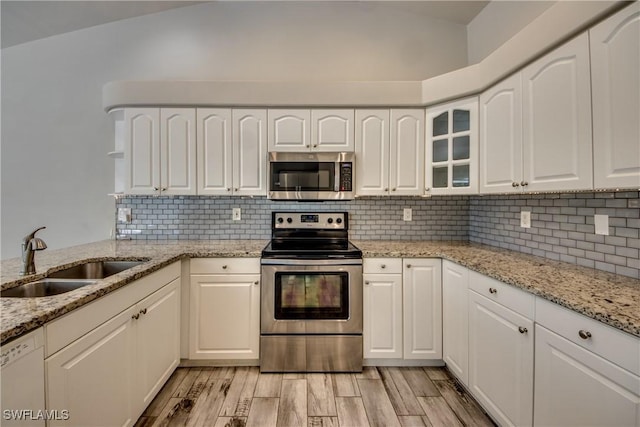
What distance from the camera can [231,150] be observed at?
Answer: 2488mm

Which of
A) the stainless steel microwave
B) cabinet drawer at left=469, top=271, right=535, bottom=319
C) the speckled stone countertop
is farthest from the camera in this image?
the stainless steel microwave

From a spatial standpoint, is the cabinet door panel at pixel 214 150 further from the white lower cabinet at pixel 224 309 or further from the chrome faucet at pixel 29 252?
the chrome faucet at pixel 29 252

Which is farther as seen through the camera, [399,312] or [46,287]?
[399,312]

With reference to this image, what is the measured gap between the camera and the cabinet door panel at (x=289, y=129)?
248cm

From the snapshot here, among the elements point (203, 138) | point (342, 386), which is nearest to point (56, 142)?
point (203, 138)

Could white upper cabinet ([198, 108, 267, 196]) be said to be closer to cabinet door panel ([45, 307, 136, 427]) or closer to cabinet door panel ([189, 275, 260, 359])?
cabinet door panel ([189, 275, 260, 359])

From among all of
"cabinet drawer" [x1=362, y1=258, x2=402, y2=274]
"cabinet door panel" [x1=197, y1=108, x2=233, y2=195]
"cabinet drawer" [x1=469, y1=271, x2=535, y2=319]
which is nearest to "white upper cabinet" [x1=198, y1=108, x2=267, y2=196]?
"cabinet door panel" [x1=197, y1=108, x2=233, y2=195]

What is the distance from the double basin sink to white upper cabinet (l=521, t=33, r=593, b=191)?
95.1 inches

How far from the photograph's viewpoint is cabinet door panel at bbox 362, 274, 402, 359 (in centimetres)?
219

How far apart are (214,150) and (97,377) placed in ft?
5.86

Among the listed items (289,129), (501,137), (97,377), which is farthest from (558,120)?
(97,377)

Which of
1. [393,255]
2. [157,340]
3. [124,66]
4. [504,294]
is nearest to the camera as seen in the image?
[504,294]

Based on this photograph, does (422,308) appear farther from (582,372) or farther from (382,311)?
(582,372)

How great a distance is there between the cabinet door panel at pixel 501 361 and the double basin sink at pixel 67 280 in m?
2.07
